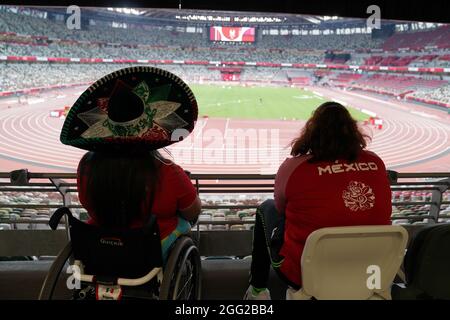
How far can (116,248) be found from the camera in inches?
37.4

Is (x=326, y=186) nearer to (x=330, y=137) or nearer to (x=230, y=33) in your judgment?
(x=330, y=137)

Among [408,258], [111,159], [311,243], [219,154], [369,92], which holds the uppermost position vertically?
[369,92]

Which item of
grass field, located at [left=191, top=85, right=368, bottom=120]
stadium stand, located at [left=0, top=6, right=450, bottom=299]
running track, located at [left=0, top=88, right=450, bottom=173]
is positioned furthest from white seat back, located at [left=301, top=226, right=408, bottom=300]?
grass field, located at [left=191, top=85, right=368, bottom=120]

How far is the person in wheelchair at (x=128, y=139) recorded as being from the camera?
0.95 m

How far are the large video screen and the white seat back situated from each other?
99.2 feet

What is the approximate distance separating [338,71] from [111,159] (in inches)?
1345

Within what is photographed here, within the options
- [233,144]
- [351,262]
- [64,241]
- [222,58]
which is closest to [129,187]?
[351,262]

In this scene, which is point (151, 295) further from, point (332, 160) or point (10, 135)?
point (10, 135)

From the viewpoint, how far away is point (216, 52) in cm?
3362

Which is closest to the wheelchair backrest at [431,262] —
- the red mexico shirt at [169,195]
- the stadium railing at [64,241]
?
the stadium railing at [64,241]

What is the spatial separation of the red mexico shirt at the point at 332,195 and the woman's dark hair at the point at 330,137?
0.10 ft

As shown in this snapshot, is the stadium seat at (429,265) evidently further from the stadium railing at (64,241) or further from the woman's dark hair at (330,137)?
the stadium railing at (64,241)

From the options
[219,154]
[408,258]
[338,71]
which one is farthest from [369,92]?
[408,258]

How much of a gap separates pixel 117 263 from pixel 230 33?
31044 millimetres
